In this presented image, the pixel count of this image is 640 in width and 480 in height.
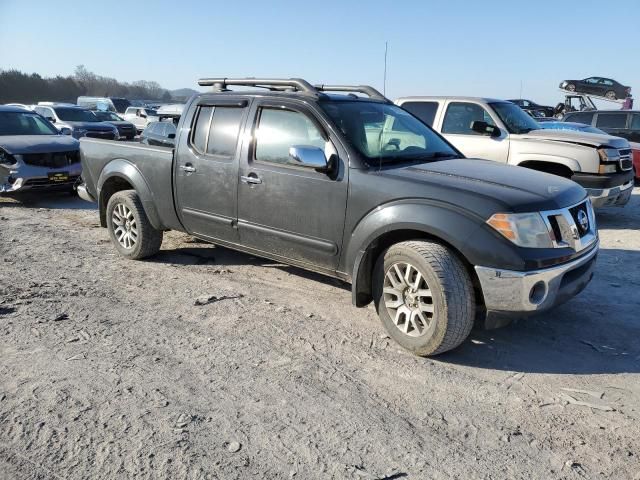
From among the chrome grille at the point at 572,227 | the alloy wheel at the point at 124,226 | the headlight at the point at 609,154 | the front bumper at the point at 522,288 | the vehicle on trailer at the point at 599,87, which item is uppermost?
the vehicle on trailer at the point at 599,87

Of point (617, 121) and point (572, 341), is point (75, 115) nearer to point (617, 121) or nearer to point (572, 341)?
point (617, 121)

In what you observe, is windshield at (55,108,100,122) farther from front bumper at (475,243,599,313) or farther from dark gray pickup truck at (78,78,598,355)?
front bumper at (475,243,599,313)

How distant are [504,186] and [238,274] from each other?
286 cm

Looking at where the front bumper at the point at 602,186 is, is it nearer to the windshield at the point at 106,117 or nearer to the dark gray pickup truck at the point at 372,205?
the dark gray pickup truck at the point at 372,205

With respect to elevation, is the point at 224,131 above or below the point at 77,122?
above

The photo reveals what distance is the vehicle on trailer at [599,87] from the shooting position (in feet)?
87.5

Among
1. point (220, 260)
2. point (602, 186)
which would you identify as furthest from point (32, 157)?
point (602, 186)

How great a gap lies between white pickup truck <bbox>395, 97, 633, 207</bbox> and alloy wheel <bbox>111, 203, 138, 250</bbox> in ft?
14.5

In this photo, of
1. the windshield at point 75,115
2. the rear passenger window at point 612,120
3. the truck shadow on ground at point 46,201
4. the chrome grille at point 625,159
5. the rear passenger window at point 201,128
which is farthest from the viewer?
the windshield at point 75,115

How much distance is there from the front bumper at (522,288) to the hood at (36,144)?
858 centimetres

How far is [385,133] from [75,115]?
15.7 m

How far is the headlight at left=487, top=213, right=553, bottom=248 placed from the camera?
3.30 m

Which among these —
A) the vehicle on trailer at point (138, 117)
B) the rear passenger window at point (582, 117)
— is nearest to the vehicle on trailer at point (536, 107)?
the rear passenger window at point (582, 117)

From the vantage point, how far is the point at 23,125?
10.3 metres
